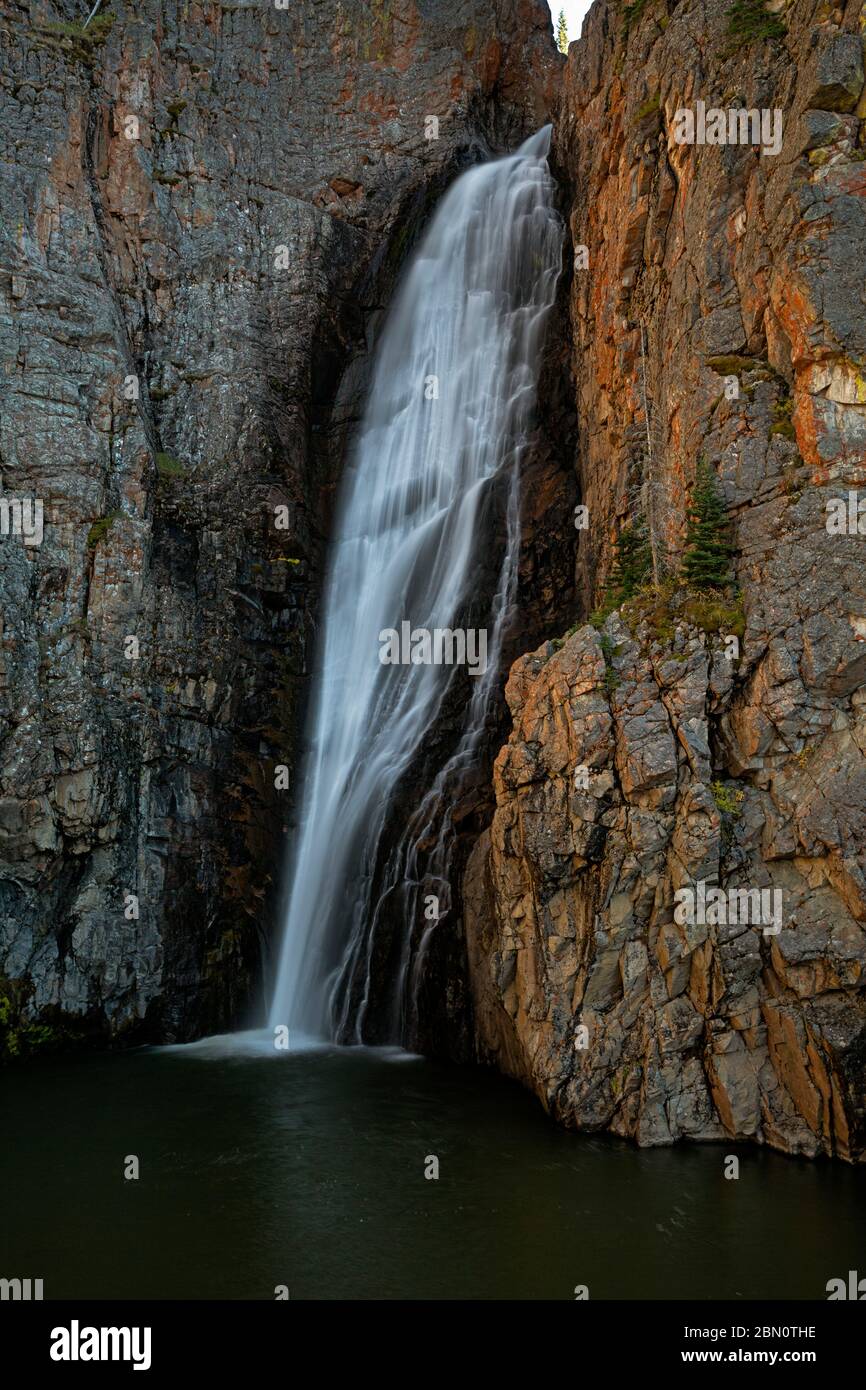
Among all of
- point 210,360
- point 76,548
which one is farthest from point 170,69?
point 76,548

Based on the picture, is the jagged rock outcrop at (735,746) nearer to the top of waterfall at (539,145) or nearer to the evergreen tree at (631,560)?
the evergreen tree at (631,560)

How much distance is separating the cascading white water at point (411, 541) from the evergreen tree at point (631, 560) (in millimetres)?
4511

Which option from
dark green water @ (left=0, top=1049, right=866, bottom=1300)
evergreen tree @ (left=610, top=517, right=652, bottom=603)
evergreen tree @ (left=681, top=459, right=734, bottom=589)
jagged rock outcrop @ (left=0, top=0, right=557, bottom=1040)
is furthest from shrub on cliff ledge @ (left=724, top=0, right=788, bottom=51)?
dark green water @ (left=0, top=1049, right=866, bottom=1300)

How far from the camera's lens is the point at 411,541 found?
26.1 metres

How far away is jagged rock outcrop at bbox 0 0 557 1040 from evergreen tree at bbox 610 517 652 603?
9330mm

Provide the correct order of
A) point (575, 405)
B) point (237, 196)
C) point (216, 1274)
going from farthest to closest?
point (237, 196), point (575, 405), point (216, 1274)

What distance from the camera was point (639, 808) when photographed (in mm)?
15836

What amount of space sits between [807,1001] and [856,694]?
427 centimetres

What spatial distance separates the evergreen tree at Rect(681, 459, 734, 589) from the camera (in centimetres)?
1662

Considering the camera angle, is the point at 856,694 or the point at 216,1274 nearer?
the point at 216,1274

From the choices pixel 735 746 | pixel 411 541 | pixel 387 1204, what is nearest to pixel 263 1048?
pixel 387 1204

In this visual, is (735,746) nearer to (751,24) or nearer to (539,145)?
(751,24)

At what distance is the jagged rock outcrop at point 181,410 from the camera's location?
22359 mm
